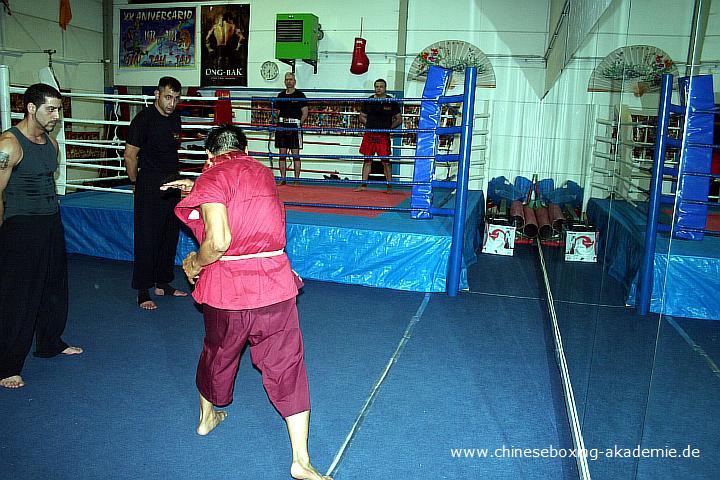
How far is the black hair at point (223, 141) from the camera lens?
6.49 ft

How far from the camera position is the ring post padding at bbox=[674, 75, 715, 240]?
1.09 m

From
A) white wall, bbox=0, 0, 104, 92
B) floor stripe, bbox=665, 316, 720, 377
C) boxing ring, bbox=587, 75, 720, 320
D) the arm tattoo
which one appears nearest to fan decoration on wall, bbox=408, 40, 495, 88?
white wall, bbox=0, 0, 104, 92

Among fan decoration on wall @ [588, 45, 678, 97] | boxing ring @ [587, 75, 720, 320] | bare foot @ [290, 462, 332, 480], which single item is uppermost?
fan decoration on wall @ [588, 45, 678, 97]

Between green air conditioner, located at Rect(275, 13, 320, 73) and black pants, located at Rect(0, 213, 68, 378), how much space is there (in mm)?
6480

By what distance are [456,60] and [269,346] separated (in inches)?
303

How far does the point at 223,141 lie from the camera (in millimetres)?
1980

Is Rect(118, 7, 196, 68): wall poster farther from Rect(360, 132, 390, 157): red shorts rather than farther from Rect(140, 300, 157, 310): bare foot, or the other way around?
Rect(140, 300, 157, 310): bare foot

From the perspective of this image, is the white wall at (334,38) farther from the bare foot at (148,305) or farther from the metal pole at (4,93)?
the bare foot at (148,305)

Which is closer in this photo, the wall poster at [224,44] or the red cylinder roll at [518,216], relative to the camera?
the red cylinder roll at [518,216]

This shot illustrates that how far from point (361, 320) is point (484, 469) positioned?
165cm

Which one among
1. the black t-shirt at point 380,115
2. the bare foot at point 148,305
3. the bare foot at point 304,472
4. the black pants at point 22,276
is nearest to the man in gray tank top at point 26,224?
the black pants at point 22,276

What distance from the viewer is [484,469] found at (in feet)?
6.67

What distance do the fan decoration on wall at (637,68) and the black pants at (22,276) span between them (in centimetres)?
250

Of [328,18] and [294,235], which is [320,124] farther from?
[294,235]
